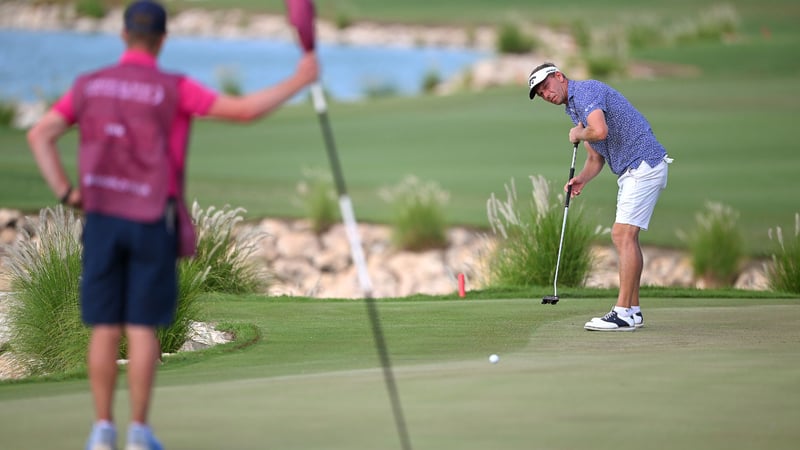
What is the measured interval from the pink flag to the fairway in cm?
154

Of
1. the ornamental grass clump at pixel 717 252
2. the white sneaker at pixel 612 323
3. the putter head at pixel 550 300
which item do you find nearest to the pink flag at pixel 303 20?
the white sneaker at pixel 612 323

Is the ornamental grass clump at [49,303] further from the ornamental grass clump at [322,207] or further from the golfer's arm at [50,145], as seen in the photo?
the ornamental grass clump at [322,207]

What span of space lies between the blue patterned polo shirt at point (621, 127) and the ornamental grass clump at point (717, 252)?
22.6 ft

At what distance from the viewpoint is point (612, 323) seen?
30.6 ft

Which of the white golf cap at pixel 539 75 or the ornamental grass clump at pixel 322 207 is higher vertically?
the white golf cap at pixel 539 75

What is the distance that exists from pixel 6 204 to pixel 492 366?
13.0 meters

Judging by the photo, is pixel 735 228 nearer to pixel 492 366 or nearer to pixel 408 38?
pixel 492 366

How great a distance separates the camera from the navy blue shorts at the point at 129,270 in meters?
5.66

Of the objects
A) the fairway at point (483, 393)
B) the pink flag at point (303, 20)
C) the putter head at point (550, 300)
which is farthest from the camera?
the putter head at point (550, 300)

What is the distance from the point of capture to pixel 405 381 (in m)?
7.16

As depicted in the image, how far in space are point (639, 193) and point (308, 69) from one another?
412cm

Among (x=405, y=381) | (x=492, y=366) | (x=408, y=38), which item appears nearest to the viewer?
(x=405, y=381)

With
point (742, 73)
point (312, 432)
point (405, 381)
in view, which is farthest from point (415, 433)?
point (742, 73)

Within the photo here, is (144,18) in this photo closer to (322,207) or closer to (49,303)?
(49,303)
